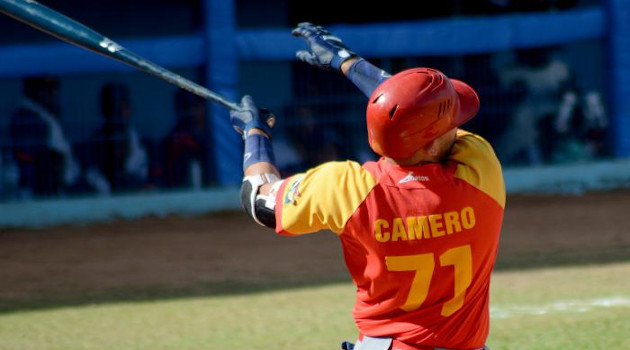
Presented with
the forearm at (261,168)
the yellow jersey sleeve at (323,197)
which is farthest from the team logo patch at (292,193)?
the forearm at (261,168)

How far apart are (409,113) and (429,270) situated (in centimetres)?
53

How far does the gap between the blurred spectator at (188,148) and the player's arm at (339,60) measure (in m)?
9.15

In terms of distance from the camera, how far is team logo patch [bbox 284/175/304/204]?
3.49 metres

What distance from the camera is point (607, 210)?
41.7 ft

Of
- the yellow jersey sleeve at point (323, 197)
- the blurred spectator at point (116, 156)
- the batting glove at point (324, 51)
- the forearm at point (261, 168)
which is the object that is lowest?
the blurred spectator at point (116, 156)

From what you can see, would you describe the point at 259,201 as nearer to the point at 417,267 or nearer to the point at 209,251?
the point at 417,267

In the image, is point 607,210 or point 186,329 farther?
point 607,210

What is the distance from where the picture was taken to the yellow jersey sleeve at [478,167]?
3.51 metres

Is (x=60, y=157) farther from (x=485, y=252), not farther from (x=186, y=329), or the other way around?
(x=485, y=252)

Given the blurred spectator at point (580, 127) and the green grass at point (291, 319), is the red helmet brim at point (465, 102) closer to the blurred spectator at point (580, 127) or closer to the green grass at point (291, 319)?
the green grass at point (291, 319)

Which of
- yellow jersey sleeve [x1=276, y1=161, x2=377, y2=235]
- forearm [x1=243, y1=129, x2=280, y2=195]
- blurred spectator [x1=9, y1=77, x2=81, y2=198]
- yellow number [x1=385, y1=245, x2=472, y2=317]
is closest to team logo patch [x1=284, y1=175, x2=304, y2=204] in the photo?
yellow jersey sleeve [x1=276, y1=161, x2=377, y2=235]

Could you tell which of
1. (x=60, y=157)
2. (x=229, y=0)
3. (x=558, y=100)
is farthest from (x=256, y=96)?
(x=558, y=100)

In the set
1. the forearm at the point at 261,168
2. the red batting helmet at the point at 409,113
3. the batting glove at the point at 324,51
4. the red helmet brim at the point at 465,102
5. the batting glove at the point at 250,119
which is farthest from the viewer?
the batting glove at the point at 324,51

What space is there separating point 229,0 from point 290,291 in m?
6.19
